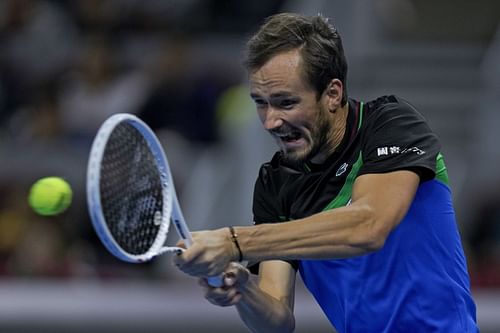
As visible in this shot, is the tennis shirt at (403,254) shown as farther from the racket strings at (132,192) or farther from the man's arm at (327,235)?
the racket strings at (132,192)

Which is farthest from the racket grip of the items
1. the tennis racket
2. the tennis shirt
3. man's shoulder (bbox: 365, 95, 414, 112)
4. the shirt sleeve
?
man's shoulder (bbox: 365, 95, 414, 112)

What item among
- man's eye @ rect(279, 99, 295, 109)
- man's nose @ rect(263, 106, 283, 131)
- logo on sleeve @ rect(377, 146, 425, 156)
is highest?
man's eye @ rect(279, 99, 295, 109)

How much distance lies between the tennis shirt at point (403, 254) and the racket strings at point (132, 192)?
2.42 ft

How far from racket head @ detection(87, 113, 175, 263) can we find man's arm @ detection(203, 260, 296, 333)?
31 cm

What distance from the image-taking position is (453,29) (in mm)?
12281

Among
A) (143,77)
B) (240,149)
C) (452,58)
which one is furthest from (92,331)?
(452,58)

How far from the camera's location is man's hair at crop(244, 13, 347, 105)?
5.04m

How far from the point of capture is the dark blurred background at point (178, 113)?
8.66 m

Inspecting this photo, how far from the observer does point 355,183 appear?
4.82 meters

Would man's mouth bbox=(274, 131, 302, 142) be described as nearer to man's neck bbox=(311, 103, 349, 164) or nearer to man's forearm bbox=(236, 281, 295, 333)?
man's neck bbox=(311, 103, 349, 164)

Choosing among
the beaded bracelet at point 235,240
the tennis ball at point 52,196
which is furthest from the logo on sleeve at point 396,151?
the tennis ball at point 52,196

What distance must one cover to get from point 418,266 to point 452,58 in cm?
682

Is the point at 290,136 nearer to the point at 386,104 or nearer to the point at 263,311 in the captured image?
the point at 386,104

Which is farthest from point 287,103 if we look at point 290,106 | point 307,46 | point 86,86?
point 86,86
